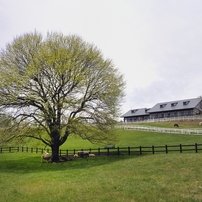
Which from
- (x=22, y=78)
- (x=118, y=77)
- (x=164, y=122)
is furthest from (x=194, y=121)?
(x=22, y=78)

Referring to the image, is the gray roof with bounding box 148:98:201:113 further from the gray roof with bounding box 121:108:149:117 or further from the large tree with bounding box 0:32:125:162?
the large tree with bounding box 0:32:125:162

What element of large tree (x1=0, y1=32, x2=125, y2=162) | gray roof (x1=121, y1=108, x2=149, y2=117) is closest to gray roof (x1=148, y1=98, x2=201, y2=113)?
gray roof (x1=121, y1=108, x2=149, y2=117)

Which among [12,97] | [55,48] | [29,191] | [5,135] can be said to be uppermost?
[55,48]

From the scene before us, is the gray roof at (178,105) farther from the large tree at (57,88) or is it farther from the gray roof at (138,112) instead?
the large tree at (57,88)

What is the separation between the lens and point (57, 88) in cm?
2244

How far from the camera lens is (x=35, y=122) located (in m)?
21.9

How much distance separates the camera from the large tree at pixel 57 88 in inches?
846

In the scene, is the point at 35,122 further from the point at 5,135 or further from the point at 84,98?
the point at 84,98

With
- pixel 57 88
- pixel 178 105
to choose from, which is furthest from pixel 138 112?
pixel 57 88

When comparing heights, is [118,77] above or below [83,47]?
below

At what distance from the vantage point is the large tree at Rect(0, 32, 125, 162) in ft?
70.5

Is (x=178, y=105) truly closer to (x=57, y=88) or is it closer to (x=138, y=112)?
(x=138, y=112)

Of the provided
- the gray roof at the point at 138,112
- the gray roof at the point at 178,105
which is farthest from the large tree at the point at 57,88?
the gray roof at the point at 138,112

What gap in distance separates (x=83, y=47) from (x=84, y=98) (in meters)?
5.22
